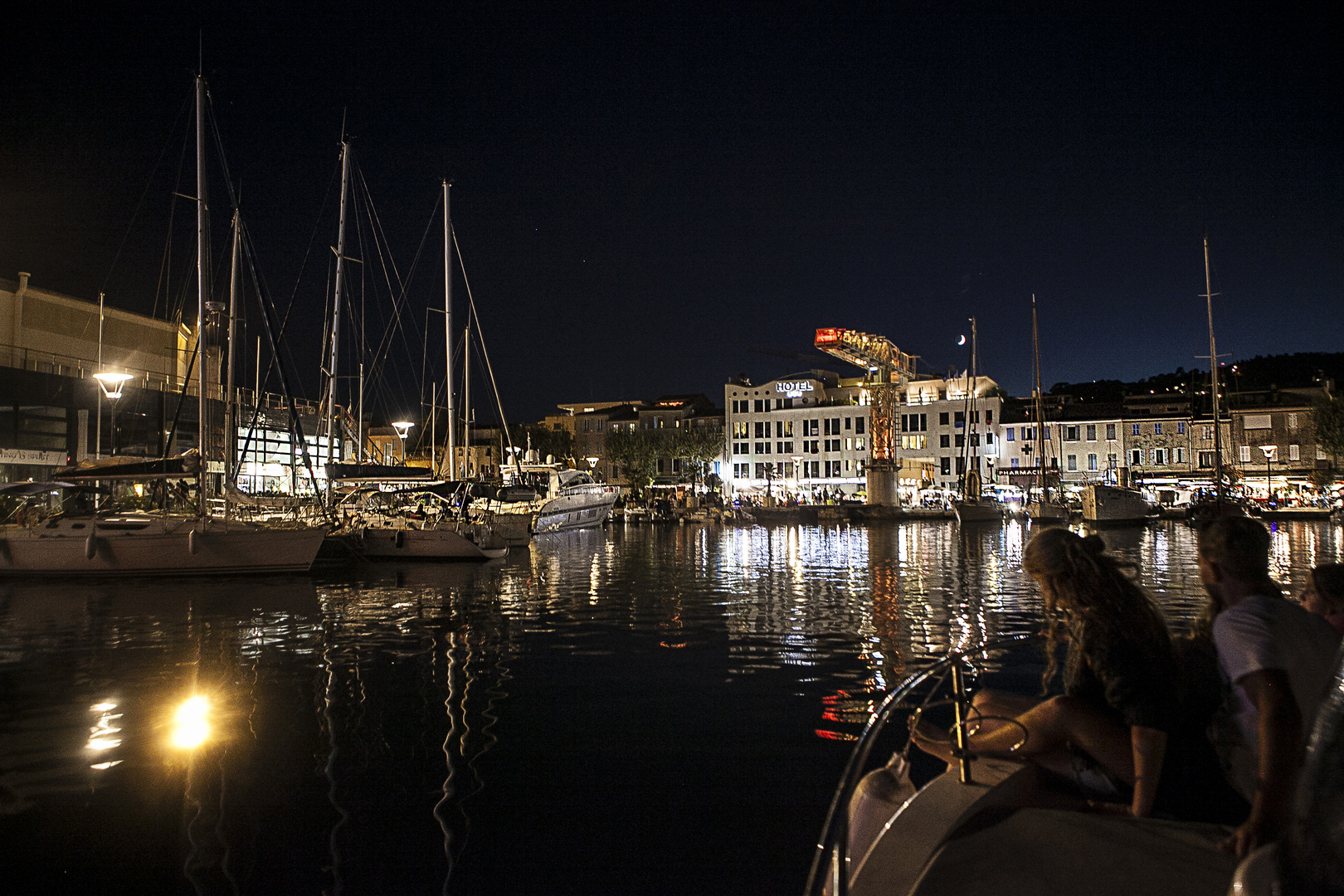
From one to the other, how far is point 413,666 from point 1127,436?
78.7 metres

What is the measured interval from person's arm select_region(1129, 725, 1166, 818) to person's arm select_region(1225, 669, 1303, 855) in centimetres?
39

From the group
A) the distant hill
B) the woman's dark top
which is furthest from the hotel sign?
the distant hill

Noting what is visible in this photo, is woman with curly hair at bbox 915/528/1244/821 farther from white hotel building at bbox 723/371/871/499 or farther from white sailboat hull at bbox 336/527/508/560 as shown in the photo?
white hotel building at bbox 723/371/871/499

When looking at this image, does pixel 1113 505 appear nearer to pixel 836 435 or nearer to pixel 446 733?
pixel 836 435

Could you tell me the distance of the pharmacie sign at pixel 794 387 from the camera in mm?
95500

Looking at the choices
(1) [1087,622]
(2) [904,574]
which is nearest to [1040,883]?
(1) [1087,622]

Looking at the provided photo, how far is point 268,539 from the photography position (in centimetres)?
2278

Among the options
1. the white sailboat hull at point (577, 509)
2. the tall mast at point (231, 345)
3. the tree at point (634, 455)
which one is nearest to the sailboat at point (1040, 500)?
the white sailboat hull at point (577, 509)

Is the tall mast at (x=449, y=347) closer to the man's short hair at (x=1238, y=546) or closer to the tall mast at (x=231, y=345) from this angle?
the tall mast at (x=231, y=345)

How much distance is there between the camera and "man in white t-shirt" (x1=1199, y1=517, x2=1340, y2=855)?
2559 mm

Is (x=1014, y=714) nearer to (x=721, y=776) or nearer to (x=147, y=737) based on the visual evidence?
(x=721, y=776)

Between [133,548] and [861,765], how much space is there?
23.7 meters

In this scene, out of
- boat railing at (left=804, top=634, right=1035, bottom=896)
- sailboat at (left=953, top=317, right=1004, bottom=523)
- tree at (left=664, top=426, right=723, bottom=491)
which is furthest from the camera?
tree at (left=664, top=426, right=723, bottom=491)

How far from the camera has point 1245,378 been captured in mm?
95812
